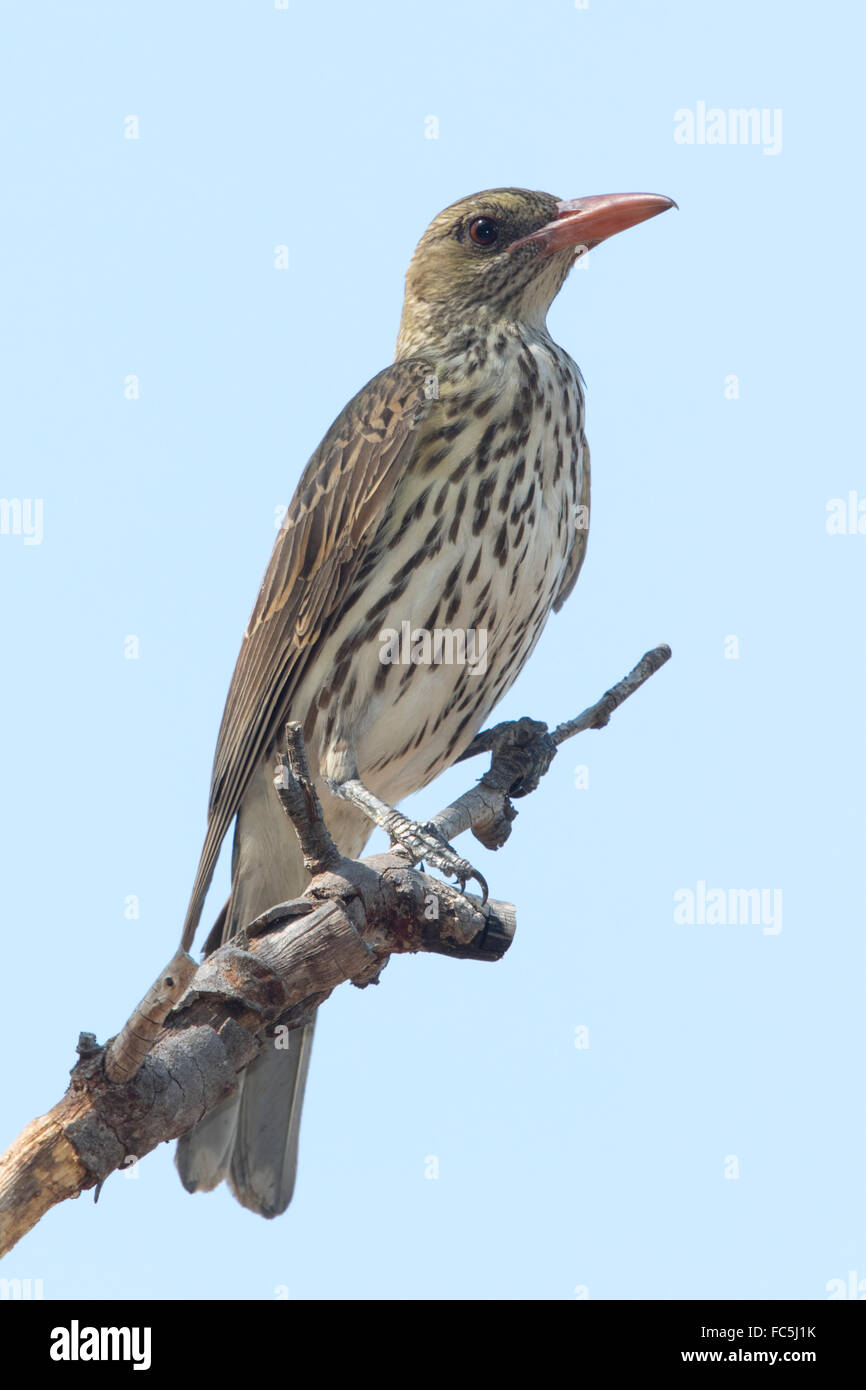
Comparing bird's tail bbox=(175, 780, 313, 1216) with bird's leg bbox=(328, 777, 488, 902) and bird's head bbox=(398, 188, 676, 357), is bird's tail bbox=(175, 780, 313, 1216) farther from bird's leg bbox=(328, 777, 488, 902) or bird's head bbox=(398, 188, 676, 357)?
bird's head bbox=(398, 188, 676, 357)

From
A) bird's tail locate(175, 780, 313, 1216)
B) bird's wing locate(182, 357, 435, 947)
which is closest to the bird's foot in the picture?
bird's tail locate(175, 780, 313, 1216)

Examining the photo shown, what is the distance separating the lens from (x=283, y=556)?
19.6 ft

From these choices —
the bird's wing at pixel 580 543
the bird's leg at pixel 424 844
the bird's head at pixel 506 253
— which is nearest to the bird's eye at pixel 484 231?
the bird's head at pixel 506 253

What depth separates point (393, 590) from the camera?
548cm

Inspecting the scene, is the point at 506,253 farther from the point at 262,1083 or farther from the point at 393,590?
the point at 262,1083

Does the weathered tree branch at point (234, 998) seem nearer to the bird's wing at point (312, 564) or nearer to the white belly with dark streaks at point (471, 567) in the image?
the white belly with dark streaks at point (471, 567)

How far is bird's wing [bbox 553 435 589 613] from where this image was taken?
20.3ft

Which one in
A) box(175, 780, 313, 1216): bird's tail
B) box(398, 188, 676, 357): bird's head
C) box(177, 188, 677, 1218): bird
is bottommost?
box(175, 780, 313, 1216): bird's tail

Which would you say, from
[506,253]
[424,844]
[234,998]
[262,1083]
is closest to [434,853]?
[424,844]

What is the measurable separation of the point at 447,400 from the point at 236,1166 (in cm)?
290

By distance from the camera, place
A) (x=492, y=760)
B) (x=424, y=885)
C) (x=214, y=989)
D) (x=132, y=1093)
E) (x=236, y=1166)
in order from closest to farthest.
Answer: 1. (x=132, y=1093)
2. (x=214, y=989)
3. (x=424, y=885)
4. (x=236, y=1166)
5. (x=492, y=760)

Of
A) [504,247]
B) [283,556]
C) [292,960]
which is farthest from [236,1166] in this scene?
[504,247]

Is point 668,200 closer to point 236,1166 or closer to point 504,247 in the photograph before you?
point 504,247

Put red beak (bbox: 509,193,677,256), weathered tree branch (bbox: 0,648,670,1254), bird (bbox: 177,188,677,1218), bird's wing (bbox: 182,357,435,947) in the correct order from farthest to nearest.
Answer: red beak (bbox: 509,193,677,256) < bird's wing (bbox: 182,357,435,947) < bird (bbox: 177,188,677,1218) < weathered tree branch (bbox: 0,648,670,1254)
